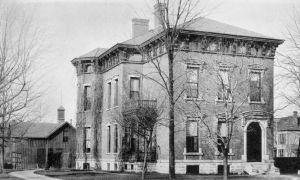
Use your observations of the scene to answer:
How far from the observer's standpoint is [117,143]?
3609 cm

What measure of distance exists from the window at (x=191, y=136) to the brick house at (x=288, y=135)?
4485 centimetres

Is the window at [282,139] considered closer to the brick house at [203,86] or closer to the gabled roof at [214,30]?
the brick house at [203,86]

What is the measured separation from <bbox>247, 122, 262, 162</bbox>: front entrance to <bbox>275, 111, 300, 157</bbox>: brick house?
139 ft

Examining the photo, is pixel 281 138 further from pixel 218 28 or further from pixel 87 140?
pixel 218 28

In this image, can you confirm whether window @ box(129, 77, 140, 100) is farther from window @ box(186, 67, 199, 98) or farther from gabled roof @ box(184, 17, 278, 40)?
gabled roof @ box(184, 17, 278, 40)

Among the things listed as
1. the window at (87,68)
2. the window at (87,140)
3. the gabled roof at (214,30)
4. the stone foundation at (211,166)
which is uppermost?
the gabled roof at (214,30)

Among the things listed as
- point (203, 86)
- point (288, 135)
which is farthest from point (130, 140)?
point (288, 135)

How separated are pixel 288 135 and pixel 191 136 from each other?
1882 inches

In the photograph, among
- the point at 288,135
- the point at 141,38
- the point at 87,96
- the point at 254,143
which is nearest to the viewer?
the point at 254,143

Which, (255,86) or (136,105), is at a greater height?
(255,86)

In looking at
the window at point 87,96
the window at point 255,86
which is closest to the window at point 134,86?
the window at point 87,96

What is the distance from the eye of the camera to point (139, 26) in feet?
133

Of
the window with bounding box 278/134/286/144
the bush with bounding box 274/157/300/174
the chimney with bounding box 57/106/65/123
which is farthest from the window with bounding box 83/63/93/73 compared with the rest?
the window with bounding box 278/134/286/144

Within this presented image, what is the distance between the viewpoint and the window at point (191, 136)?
1214 inches
